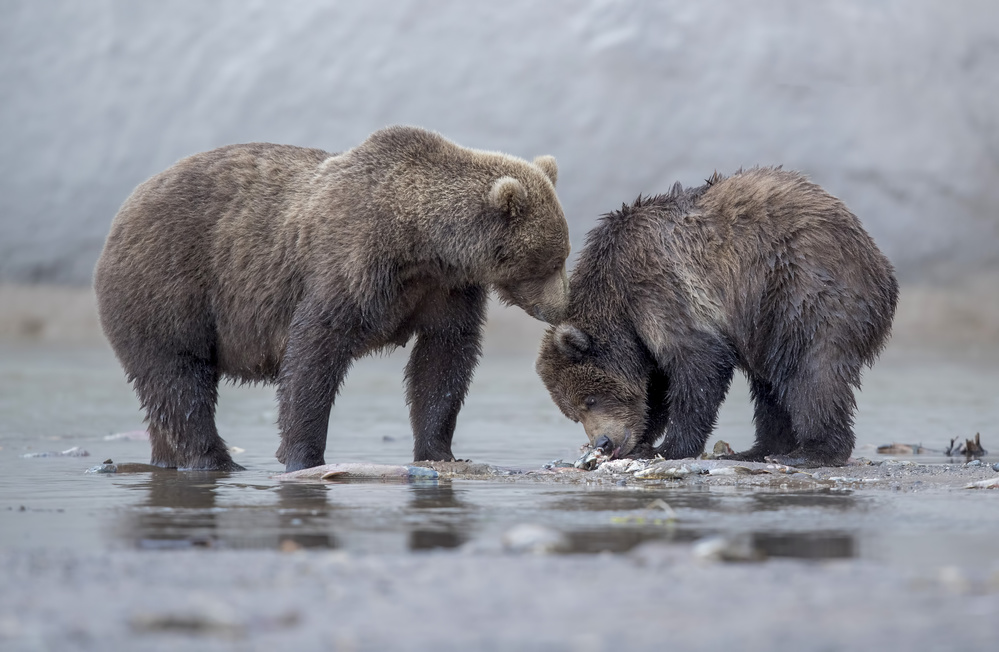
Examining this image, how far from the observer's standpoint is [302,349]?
21.7ft

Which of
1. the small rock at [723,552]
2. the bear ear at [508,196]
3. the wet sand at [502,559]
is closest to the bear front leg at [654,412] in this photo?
the wet sand at [502,559]

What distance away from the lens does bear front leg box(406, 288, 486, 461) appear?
7.13 metres

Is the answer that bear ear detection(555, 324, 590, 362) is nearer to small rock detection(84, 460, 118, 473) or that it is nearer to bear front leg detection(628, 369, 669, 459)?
bear front leg detection(628, 369, 669, 459)

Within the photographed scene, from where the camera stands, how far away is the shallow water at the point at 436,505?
397 cm

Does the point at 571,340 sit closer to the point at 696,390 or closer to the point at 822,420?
the point at 696,390

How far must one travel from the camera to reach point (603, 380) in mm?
7395

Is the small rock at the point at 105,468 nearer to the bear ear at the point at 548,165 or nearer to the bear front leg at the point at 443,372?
the bear front leg at the point at 443,372

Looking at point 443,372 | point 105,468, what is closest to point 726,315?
point 443,372

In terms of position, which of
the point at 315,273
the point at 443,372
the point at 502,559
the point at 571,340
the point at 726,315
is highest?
the point at 315,273

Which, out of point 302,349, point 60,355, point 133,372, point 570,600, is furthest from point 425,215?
point 60,355

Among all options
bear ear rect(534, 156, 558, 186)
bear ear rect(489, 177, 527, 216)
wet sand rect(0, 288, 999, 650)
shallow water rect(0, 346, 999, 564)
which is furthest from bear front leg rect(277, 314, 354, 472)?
bear ear rect(534, 156, 558, 186)

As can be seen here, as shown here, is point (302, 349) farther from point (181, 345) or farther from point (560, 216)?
point (560, 216)

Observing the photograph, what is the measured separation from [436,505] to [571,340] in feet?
8.26

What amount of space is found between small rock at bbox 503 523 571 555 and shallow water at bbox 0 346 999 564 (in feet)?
0.26
